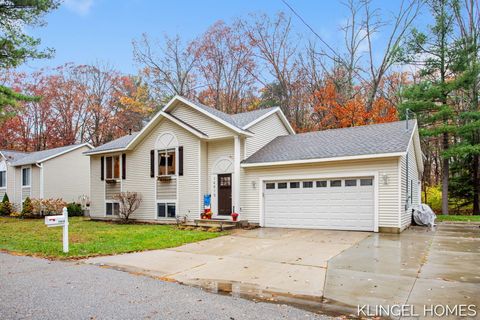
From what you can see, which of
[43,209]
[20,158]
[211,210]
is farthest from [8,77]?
[211,210]

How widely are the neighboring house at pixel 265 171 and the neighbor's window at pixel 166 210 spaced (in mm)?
44

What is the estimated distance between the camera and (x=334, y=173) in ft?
40.8

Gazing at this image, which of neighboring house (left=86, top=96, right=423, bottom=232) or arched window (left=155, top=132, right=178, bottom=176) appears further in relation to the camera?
arched window (left=155, top=132, right=178, bottom=176)

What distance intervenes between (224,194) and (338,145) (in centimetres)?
492

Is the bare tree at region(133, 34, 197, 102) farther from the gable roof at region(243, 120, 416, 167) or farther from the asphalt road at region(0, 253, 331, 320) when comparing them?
the asphalt road at region(0, 253, 331, 320)

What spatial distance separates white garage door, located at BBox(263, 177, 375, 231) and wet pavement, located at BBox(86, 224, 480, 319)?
55.5 inches

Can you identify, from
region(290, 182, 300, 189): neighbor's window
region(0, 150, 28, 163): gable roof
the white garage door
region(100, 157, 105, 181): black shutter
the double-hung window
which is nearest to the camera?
the white garage door

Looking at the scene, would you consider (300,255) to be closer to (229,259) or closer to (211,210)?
(229,259)

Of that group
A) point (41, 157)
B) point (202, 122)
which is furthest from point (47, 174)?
point (202, 122)

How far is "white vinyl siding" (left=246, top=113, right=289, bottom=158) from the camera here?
49.4 ft

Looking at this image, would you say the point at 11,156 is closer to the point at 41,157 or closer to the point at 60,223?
the point at 41,157

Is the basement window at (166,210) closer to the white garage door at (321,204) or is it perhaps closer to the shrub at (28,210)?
the white garage door at (321,204)

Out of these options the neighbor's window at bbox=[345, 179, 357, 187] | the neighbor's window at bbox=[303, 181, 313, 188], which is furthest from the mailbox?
the neighbor's window at bbox=[345, 179, 357, 187]

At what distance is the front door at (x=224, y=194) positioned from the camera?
1442 cm
